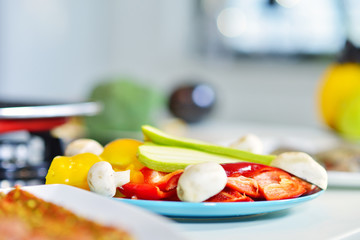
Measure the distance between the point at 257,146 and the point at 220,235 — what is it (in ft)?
0.58

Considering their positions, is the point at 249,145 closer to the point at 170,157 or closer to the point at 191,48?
the point at 170,157

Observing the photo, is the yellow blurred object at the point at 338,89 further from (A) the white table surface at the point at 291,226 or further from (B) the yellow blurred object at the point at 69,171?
(B) the yellow blurred object at the point at 69,171

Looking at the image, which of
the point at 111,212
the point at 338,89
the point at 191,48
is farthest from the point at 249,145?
the point at 191,48

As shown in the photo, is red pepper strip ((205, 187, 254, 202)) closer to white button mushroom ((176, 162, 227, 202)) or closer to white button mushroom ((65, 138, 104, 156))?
white button mushroom ((176, 162, 227, 202))

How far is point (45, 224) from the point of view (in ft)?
1.25

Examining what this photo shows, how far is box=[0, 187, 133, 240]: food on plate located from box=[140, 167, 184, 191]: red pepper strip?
14 cm

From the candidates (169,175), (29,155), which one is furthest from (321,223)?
(29,155)

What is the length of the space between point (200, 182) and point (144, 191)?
0.07 m

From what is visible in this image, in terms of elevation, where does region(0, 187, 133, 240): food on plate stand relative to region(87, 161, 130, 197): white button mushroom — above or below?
above

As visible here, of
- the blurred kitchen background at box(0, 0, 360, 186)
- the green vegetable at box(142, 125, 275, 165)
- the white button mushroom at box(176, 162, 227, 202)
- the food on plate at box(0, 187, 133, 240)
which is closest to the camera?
the food on plate at box(0, 187, 133, 240)

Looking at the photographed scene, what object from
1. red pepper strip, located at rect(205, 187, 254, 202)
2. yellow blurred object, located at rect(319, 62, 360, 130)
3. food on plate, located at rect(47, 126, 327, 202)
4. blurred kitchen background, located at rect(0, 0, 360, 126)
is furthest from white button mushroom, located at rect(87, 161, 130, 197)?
blurred kitchen background, located at rect(0, 0, 360, 126)

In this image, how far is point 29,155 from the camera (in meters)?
0.93

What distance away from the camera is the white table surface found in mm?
526

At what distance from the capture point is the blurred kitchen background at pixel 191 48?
10.1 ft
